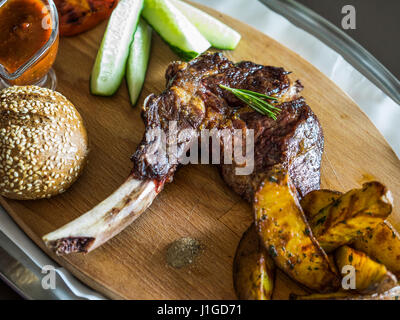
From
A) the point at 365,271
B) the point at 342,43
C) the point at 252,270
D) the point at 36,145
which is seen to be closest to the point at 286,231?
the point at 252,270

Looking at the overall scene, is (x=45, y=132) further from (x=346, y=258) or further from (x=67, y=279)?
(x=346, y=258)

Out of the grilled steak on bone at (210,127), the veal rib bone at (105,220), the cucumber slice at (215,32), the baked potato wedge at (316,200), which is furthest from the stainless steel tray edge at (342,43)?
the veal rib bone at (105,220)

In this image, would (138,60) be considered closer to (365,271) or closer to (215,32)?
(215,32)

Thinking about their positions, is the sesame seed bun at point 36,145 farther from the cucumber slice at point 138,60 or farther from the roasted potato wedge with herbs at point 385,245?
the roasted potato wedge with herbs at point 385,245

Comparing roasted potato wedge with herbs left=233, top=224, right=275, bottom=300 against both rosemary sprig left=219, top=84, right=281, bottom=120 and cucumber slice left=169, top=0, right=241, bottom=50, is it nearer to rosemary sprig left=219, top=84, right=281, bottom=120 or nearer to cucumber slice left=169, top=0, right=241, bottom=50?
rosemary sprig left=219, top=84, right=281, bottom=120

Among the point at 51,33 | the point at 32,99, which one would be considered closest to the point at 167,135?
the point at 32,99

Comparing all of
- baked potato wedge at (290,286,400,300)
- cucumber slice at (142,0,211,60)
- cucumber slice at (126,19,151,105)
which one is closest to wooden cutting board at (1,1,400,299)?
cucumber slice at (126,19,151,105)

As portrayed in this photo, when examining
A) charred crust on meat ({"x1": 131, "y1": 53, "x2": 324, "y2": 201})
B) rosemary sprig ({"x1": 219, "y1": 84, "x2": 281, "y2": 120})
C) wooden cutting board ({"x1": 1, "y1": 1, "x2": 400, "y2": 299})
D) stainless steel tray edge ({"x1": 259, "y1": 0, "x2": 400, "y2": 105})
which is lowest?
wooden cutting board ({"x1": 1, "y1": 1, "x2": 400, "y2": 299})
